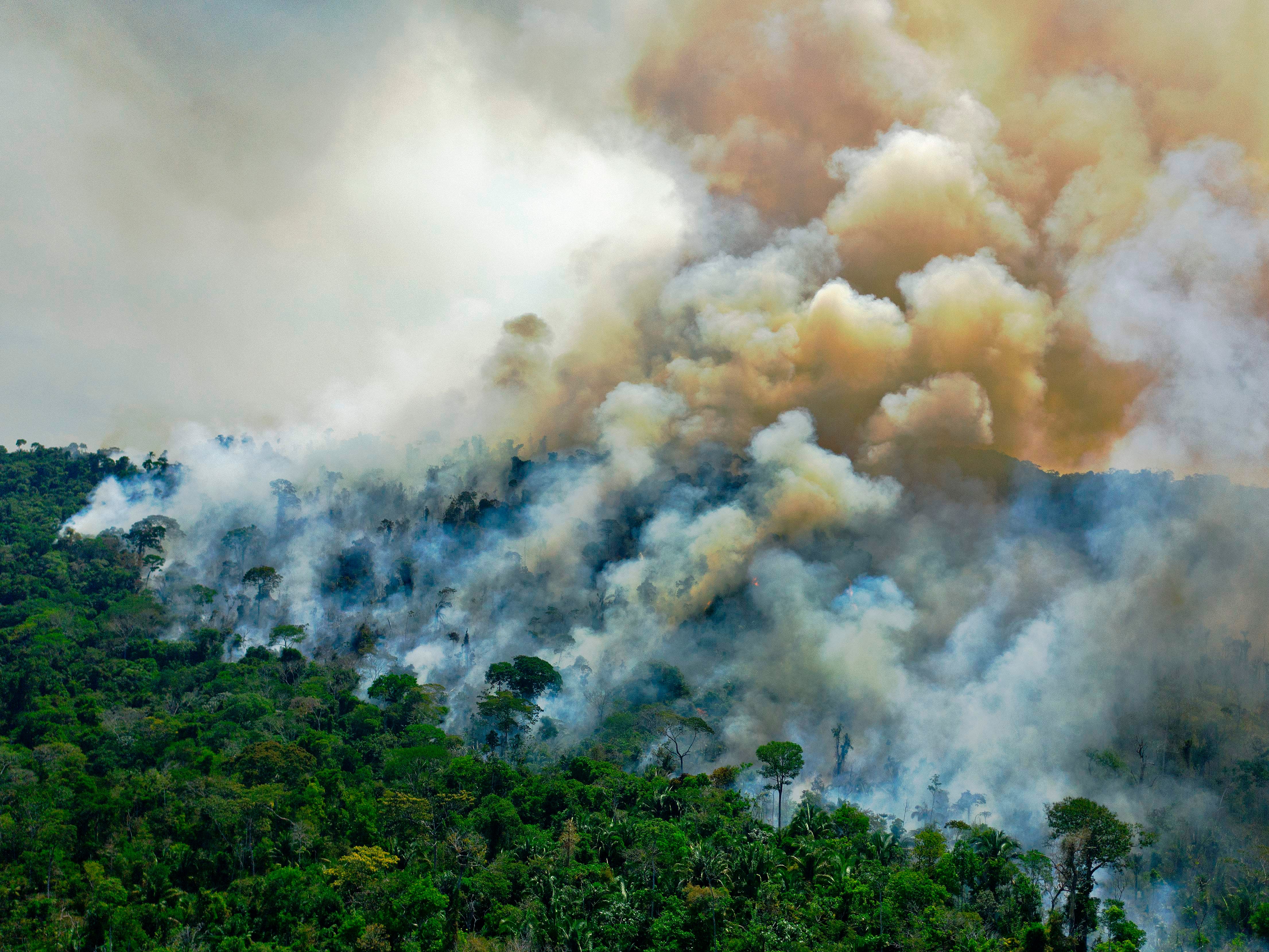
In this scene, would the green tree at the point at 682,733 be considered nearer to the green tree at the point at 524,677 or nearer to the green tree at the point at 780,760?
the green tree at the point at 780,760

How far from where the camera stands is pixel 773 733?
97.9 m

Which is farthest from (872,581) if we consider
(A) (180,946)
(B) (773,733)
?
(A) (180,946)

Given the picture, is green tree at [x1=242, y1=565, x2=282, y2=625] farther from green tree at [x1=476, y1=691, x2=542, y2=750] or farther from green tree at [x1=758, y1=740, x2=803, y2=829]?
green tree at [x1=758, y1=740, x2=803, y2=829]

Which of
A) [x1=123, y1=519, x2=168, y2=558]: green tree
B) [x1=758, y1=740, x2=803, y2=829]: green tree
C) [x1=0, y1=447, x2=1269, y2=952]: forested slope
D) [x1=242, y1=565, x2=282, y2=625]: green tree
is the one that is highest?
[x1=123, y1=519, x2=168, y2=558]: green tree

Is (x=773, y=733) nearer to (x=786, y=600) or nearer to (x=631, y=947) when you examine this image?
(x=786, y=600)

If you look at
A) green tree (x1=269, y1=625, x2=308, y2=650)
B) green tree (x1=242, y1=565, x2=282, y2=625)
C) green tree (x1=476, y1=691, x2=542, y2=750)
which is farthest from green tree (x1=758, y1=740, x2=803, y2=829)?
green tree (x1=242, y1=565, x2=282, y2=625)

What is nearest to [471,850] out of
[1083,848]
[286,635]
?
[1083,848]

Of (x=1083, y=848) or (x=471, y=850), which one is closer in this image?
(x=1083, y=848)

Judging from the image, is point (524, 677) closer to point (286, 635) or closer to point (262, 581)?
point (286, 635)

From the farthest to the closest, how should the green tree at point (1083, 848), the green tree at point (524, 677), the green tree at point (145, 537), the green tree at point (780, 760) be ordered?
the green tree at point (145, 537) < the green tree at point (524, 677) < the green tree at point (780, 760) < the green tree at point (1083, 848)

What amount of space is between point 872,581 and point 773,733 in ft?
79.4

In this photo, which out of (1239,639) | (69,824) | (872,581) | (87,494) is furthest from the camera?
(87,494)

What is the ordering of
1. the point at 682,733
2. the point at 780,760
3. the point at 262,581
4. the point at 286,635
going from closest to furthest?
the point at 780,760 → the point at 682,733 → the point at 286,635 → the point at 262,581

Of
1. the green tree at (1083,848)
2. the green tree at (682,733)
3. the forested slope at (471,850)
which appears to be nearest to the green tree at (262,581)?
the forested slope at (471,850)
